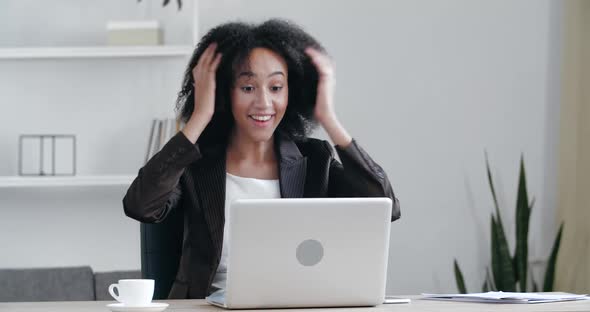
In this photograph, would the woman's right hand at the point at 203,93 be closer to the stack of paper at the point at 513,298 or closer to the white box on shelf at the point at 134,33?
the stack of paper at the point at 513,298

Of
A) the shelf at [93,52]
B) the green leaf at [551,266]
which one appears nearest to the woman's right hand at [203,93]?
the shelf at [93,52]

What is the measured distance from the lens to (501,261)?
3947mm

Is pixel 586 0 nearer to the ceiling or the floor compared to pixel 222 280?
nearer to the ceiling

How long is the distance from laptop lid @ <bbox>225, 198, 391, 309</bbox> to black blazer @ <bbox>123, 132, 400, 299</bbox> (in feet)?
1.75

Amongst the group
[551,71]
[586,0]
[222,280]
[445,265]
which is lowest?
[445,265]

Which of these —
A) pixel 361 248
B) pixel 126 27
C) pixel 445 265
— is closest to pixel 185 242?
pixel 361 248

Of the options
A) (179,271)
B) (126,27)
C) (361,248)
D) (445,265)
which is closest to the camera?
(361,248)

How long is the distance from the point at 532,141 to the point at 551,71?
0.31 metres

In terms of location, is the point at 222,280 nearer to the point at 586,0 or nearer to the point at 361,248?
the point at 361,248

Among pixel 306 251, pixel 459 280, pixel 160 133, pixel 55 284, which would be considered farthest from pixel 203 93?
pixel 459 280

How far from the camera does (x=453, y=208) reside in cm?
411

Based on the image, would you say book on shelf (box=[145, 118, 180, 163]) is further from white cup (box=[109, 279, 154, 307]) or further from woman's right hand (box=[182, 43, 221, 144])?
white cup (box=[109, 279, 154, 307])

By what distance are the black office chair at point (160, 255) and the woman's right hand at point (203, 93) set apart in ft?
→ 0.82

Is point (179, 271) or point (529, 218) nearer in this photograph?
point (179, 271)
